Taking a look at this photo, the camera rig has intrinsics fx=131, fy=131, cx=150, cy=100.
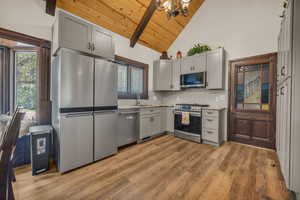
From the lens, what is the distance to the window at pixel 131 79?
375 cm

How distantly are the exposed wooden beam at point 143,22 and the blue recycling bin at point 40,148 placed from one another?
3.00 metres

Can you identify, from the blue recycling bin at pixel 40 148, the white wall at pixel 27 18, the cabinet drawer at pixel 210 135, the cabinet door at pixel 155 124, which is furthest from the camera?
the cabinet door at pixel 155 124

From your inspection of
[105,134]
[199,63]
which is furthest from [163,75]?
[105,134]

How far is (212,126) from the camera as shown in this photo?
322cm

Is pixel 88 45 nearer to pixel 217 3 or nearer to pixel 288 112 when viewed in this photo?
pixel 288 112

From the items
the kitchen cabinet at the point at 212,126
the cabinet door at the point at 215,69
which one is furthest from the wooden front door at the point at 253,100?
the kitchen cabinet at the point at 212,126

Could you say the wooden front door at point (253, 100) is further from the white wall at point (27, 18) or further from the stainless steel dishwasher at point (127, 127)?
the white wall at point (27, 18)

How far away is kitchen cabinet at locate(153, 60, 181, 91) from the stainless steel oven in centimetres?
92

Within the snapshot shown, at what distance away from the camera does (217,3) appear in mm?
3699

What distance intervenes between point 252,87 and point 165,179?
3041 millimetres

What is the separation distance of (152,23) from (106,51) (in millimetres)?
1977

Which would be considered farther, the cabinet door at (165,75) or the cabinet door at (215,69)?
the cabinet door at (165,75)

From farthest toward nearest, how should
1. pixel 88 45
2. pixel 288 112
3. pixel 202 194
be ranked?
pixel 88 45 < pixel 202 194 < pixel 288 112

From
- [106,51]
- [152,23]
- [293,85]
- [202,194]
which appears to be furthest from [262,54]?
[106,51]
